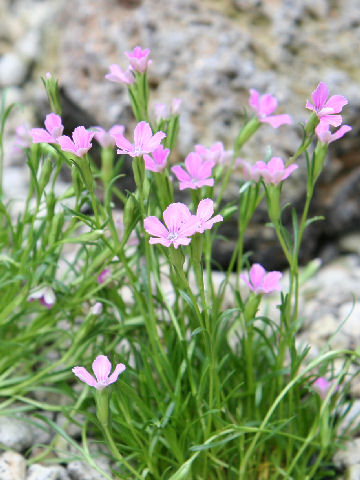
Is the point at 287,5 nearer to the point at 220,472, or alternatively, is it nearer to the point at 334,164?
the point at 334,164

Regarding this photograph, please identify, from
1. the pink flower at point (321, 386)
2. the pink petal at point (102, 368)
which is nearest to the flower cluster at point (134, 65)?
the pink petal at point (102, 368)

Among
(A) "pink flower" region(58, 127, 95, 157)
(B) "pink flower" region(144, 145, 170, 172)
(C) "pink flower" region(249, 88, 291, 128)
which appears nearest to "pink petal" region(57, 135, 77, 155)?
(A) "pink flower" region(58, 127, 95, 157)

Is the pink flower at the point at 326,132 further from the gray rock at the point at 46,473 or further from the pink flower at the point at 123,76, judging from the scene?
the gray rock at the point at 46,473

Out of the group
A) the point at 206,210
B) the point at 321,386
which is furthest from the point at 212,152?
the point at 321,386

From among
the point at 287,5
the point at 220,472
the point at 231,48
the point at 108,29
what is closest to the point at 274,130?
the point at 231,48

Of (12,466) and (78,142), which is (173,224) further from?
(12,466)

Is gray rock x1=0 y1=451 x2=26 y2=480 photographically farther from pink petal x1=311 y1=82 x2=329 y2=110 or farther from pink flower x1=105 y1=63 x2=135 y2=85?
pink petal x1=311 y1=82 x2=329 y2=110
